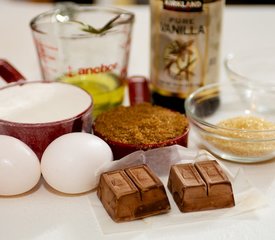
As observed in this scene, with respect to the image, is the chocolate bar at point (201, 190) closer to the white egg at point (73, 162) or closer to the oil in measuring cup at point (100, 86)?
the white egg at point (73, 162)

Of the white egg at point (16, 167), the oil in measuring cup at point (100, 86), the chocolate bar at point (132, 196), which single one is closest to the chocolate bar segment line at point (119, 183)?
the chocolate bar at point (132, 196)

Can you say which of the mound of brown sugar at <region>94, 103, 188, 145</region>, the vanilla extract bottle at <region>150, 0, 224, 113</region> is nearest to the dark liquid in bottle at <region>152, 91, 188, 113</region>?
the vanilla extract bottle at <region>150, 0, 224, 113</region>

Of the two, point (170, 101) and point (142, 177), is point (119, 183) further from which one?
point (170, 101)

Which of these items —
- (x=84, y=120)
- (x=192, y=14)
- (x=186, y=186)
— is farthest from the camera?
(x=192, y=14)

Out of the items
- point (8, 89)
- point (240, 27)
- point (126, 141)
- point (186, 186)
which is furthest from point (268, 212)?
point (240, 27)

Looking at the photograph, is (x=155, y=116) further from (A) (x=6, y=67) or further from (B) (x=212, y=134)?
(A) (x=6, y=67)

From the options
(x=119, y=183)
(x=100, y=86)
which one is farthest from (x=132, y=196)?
(x=100, y=86)
